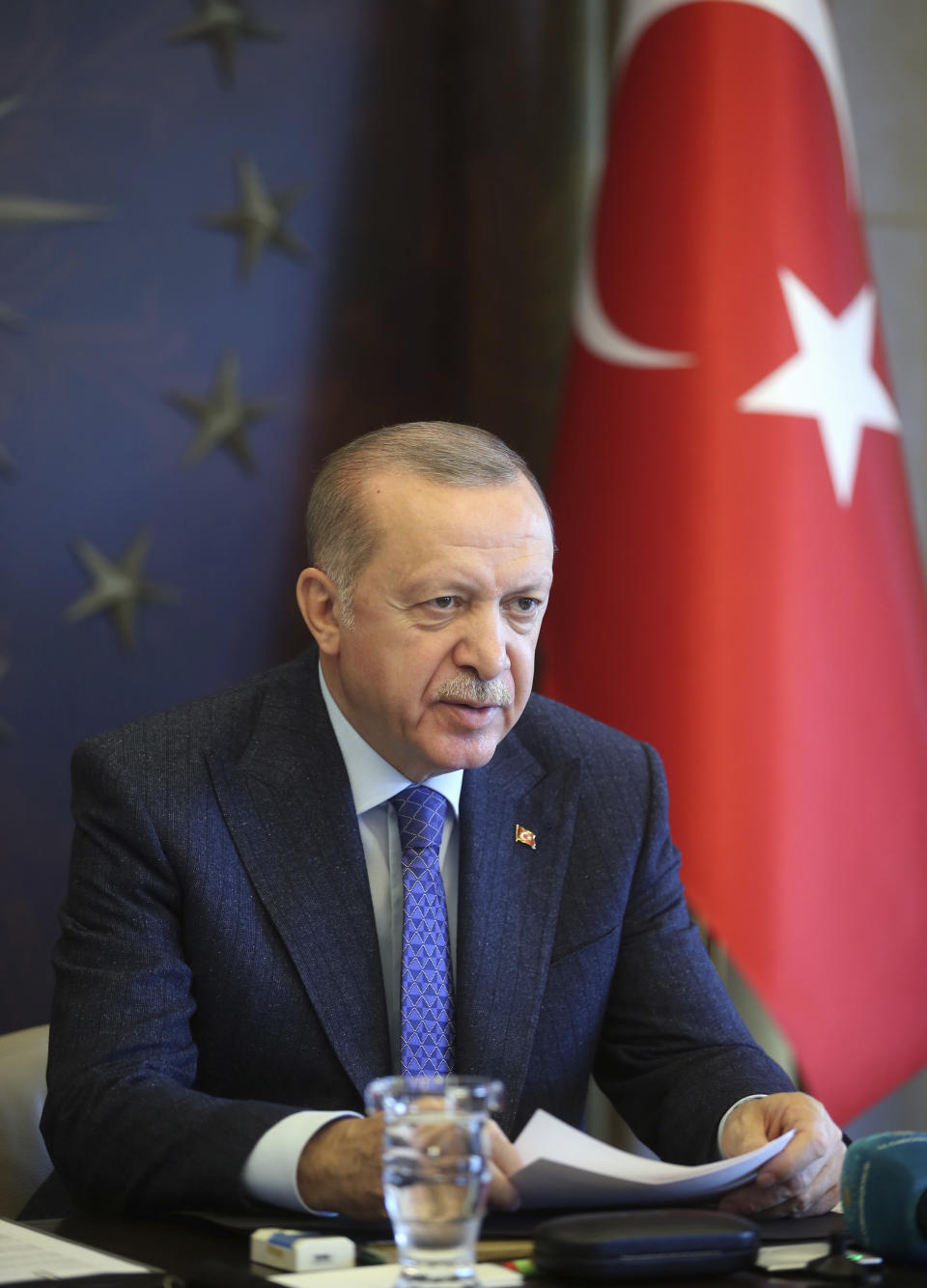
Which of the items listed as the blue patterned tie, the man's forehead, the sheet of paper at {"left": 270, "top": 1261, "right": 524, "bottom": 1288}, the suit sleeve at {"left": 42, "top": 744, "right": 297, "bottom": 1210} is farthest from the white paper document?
the man's forehead

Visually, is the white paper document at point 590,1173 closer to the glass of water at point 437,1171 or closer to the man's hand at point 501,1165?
the man's hand at point 501,1165

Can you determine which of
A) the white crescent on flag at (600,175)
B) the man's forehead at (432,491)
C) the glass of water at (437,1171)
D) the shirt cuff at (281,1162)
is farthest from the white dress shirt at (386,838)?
the white crescent on flag at (600,175)

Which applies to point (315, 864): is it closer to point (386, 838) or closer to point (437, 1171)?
point (386, 838)

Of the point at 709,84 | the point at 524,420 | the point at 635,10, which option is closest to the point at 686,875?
the point at 524,420

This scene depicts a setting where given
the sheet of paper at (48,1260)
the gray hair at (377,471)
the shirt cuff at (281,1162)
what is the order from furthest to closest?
1. the gray hair at (377,471)
2. the shirt cuff at (281,1162)
3. the sheet of paper at (48,1260)

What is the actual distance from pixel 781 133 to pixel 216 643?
171cm

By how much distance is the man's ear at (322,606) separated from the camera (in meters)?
2.36

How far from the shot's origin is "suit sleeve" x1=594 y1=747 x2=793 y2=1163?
2.14 m

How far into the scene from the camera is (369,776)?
235cm

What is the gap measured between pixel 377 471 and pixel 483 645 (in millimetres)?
314

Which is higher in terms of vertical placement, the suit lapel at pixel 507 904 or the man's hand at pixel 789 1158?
the suit lapel at pixel 507 904

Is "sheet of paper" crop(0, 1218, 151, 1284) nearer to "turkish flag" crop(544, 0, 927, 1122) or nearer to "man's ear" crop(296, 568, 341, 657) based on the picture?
"man's ear" crop(296, 568, 341, 657)

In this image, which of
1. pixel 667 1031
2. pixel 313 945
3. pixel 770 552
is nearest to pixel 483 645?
pixel 313 945

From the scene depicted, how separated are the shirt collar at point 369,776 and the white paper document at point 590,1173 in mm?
809
